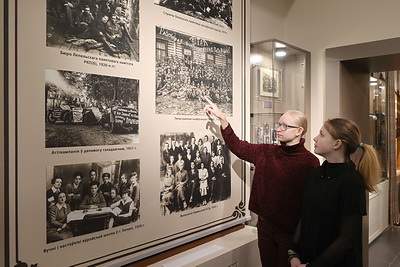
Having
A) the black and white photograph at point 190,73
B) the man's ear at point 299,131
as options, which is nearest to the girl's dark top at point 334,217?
the man's ear at point 299,131

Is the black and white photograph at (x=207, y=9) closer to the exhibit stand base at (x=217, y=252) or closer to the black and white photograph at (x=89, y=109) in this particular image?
the black and white photograph at (x=89, y=109)

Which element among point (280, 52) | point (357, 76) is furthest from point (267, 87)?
point (357, 76)

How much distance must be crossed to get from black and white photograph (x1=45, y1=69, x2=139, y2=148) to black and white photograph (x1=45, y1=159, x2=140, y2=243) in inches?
5.0

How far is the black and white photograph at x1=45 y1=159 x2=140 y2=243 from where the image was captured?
1463 millimetres

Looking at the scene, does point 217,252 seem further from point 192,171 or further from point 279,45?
point 279,45

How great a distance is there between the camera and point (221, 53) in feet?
7.67

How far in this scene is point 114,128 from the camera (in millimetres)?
1680

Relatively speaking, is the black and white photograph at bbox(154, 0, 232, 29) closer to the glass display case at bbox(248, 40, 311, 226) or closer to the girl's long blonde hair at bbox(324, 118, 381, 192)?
the glass display case at bbox(248, 40, 311, 226)

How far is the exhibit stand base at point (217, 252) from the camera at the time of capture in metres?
1.90

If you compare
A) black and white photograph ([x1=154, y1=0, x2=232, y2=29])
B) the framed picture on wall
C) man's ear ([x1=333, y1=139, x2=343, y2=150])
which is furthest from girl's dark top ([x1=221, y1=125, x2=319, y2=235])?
black and white photograph ([x1=154, y1=0, x2=232, y2=29])

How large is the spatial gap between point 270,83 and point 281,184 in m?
1.11

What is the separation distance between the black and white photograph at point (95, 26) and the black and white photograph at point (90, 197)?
1.85 feet

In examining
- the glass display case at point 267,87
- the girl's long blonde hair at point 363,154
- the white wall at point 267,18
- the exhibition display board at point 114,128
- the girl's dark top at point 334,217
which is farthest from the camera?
the white wall at point 267,18

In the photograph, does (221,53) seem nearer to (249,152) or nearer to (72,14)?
(249,152)
